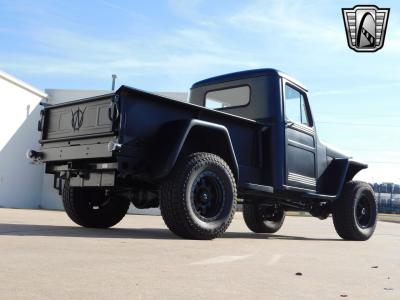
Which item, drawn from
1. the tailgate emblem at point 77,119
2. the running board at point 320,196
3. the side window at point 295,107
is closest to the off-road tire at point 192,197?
the tailgate emblem at point 77,119

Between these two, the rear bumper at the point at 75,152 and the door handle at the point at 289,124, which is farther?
the door handle at the point at 289,124

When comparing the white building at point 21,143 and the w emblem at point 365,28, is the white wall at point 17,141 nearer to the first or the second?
the white building at point 21,143

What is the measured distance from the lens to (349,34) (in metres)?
9.30

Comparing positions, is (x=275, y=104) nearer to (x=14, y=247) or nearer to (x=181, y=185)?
(x=181, y=185)

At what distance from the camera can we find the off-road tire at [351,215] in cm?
838

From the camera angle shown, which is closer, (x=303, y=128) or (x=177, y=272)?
(x=177, y=272)

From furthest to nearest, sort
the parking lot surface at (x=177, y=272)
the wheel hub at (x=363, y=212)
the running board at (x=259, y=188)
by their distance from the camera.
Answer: the wheel hub at (x=363, y=212), the running board at (x=259, y=188), the parking lot surface at (x=177, y=272)

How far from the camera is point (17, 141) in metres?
22.6

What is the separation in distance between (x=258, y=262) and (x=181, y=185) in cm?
159

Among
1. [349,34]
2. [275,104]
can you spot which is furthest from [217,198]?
[349,34]

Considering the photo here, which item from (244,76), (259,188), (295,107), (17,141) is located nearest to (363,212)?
(295,107)

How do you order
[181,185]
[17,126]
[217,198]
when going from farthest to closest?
[17,126], [217,198], [181,185]

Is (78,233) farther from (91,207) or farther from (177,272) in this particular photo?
(177,272)

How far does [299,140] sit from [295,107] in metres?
0.51
